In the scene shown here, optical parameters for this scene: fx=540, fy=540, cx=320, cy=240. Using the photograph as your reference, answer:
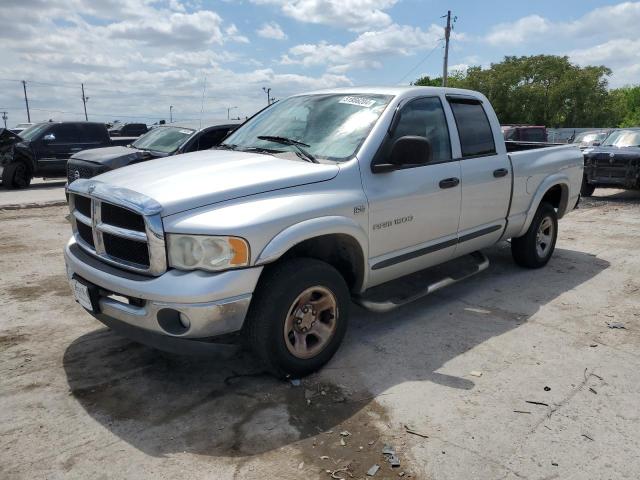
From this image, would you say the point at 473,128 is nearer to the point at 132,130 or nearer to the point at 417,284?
the point at 417,284

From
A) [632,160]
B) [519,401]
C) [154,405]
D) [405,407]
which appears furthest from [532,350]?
[632,160]

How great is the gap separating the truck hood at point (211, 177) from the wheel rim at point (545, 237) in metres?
3.46

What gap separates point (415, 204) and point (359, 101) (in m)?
0.94

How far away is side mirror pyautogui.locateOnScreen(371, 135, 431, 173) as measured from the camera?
3719 mm

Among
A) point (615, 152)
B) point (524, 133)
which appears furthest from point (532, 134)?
point (615, 152)

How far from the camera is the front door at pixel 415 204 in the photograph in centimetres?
391

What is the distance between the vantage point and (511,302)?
5.12 meters

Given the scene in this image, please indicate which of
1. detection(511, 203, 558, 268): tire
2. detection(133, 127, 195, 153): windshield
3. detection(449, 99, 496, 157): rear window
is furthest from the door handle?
detection(133, 127, 195, 153): windshield

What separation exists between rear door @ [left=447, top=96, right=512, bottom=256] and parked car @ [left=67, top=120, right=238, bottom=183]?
4.63 metres

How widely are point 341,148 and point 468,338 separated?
1.81 meters

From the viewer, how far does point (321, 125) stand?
13.8ft

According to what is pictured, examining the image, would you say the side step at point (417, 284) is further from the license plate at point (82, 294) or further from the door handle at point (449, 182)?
the license plate at point (82, 294)

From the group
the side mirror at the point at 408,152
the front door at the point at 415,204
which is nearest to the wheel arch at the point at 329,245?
the front door at the point at 415,204

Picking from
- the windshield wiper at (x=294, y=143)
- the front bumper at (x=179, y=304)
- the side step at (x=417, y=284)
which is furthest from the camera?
the side step at (x=417, y=284)
